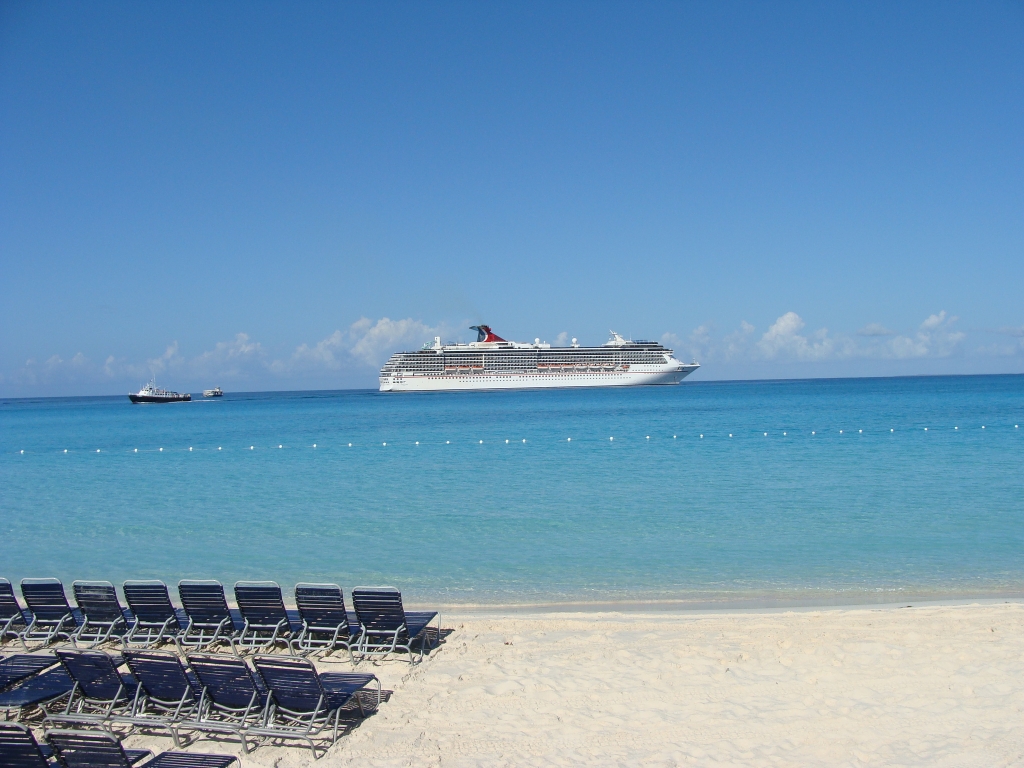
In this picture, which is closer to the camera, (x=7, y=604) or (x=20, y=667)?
(x=20, y=667)

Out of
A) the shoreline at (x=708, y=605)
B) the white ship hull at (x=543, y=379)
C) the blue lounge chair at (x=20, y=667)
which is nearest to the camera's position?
the blue lounge chair at (x=20, y=667)

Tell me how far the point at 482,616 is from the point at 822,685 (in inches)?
125

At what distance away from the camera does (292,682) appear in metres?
4.38

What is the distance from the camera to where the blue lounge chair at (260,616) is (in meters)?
6.01

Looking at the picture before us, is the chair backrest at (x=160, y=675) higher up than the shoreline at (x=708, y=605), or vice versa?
the chair backrest at (x=160, y=675)

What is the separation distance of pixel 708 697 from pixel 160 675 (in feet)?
11.1

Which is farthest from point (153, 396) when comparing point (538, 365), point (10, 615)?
point (10, 615)

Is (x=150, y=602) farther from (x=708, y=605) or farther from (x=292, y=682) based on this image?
(x=708, y=605)

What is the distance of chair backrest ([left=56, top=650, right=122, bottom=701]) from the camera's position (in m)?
4.59

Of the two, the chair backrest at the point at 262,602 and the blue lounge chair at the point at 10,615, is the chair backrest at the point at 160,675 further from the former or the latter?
the blue lounge chair at the point at 10,615

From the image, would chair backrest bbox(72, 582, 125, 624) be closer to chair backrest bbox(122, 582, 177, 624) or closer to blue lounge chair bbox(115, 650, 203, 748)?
chair backrest bbox(122, 582, 177, 624)

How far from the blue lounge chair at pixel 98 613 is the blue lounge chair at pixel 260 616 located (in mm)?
1016

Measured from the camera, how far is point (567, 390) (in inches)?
3438

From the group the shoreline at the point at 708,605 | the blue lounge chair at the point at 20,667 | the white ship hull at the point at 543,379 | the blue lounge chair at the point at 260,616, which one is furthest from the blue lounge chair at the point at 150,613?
the white ship hull at the point at 543,379
